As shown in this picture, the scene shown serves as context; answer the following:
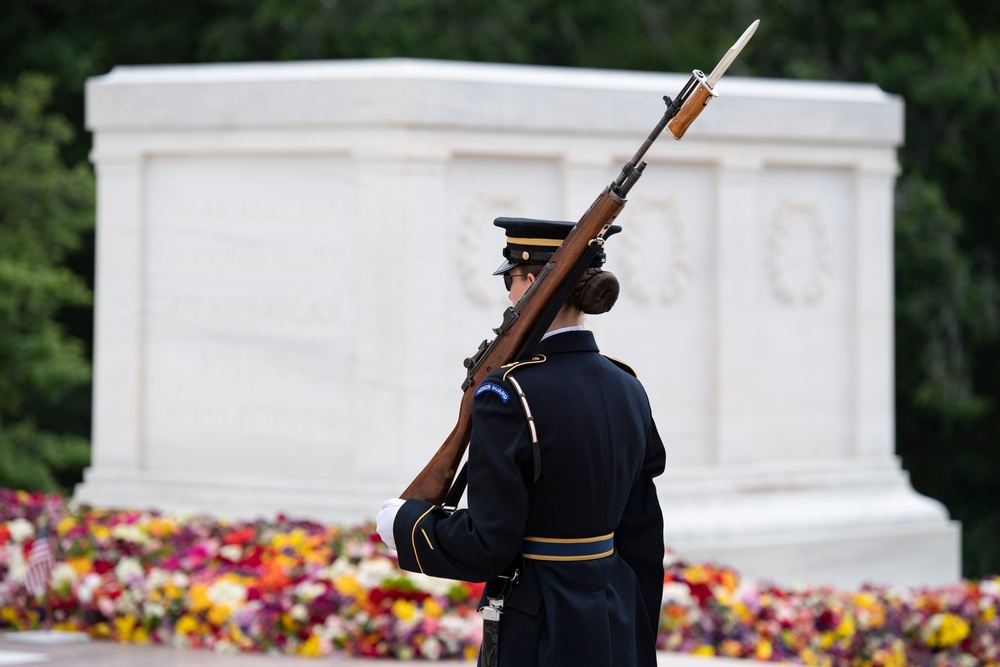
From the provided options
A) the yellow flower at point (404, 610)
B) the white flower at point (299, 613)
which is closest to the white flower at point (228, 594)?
the white flower at point (299, 613)

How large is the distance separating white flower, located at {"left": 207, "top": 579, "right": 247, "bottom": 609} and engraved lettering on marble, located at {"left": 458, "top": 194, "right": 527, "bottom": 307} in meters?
2.25

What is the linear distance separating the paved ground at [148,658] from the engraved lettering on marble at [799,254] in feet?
11.1

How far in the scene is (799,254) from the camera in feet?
31.3

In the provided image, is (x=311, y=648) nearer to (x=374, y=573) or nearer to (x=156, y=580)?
(x=374, y=573)

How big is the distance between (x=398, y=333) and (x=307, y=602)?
Answer: 1.95m

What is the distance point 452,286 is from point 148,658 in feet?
8.92

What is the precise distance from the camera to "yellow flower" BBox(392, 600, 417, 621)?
650cm

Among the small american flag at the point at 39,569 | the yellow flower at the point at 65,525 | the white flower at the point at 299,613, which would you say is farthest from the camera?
the yellow flower at the point at 65,525

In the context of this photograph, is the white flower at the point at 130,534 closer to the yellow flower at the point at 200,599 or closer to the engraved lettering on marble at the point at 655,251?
the yellow flower at the point at 200,599

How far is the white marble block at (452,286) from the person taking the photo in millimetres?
8336

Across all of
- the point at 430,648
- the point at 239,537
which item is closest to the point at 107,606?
the point at 239,537

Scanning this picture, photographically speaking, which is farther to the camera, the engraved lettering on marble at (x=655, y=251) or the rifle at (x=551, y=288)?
the engraved lettering on marble at (x=655, y=251)

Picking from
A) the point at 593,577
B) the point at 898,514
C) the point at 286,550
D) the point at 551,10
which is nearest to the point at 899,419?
the point at 551,10

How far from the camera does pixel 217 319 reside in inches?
345
